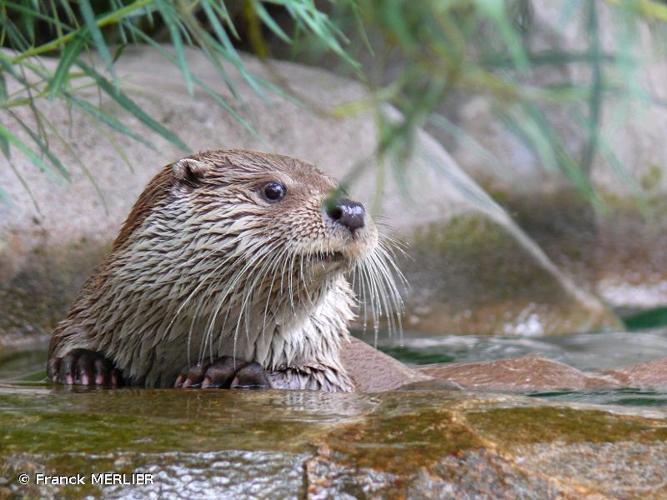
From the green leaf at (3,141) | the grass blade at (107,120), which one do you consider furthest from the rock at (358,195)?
the green leaf at (3,141)

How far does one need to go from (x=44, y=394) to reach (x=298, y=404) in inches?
22.3

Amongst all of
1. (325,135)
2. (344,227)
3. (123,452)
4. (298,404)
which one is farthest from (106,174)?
(123,452)

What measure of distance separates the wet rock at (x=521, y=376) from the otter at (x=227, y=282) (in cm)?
61

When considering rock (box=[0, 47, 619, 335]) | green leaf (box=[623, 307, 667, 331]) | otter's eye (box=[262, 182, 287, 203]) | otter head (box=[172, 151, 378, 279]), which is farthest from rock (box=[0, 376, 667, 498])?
green leaf (box=[623, 307, 667, 331])

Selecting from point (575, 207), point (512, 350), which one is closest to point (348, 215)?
point (512, 350)

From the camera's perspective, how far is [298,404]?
2.48m

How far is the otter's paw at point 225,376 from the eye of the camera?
2936 mm

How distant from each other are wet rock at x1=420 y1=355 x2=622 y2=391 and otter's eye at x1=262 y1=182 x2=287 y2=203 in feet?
3.01

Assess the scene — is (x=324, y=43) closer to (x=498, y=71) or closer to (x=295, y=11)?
(x=498, y=71)

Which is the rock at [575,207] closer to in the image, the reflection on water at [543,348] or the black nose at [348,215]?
the reflection on water at [543,348]

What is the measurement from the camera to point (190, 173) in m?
3.12

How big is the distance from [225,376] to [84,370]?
38cm

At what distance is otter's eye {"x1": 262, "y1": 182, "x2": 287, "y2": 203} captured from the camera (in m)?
3.02

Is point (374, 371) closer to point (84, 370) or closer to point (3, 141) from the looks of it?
point (84, 370)
